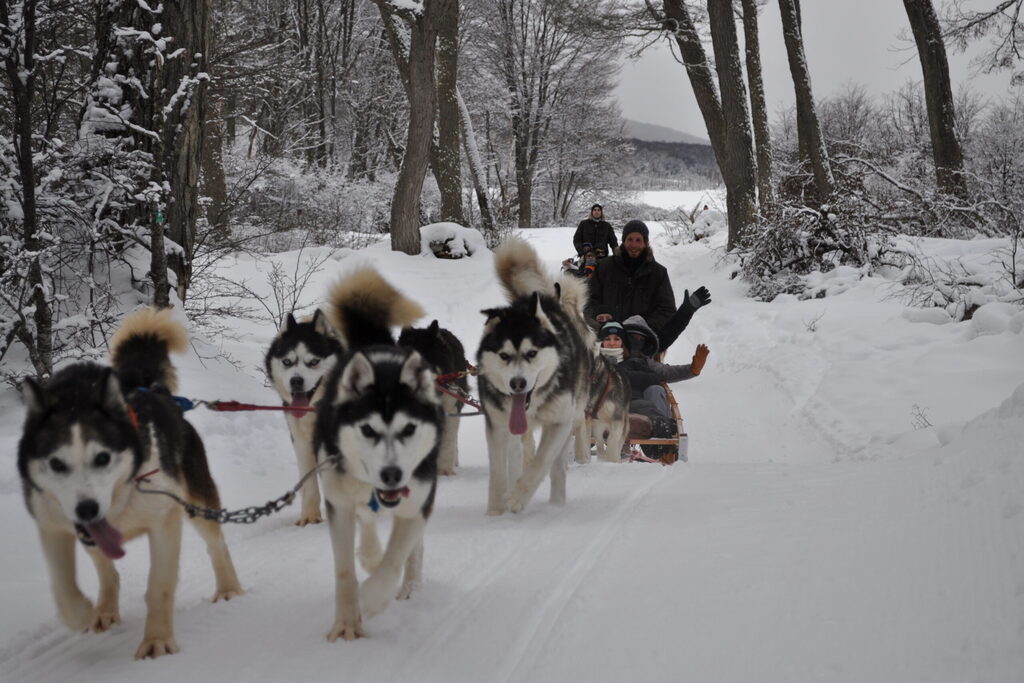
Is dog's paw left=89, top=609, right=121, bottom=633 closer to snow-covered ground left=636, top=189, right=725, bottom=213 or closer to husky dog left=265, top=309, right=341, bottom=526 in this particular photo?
husky dog left=265, top=309, right=341, bottom=526

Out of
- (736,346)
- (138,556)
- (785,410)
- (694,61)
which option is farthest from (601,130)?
(138,556)

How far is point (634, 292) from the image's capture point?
273 inches

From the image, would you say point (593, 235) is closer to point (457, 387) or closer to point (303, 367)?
point (457, 387)

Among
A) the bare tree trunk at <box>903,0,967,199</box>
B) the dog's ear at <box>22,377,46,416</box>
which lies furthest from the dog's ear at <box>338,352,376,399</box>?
the bare tree trunk at <box>903,0,967,199</box>

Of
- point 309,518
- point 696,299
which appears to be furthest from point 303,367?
point 696,299

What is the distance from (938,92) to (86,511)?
12.6 meters

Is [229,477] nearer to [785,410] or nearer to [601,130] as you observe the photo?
[785,410]

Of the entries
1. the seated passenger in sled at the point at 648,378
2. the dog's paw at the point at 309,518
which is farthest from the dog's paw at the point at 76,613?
the seated passenger in sled at the point at 648,378

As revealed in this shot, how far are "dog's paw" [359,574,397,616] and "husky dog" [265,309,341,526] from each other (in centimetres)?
153

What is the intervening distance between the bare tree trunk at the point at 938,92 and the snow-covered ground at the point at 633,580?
273 inches

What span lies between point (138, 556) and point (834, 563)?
9.92 ft

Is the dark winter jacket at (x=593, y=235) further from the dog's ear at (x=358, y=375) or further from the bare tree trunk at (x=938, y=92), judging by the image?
the dog's ear at (x=358, y=375)

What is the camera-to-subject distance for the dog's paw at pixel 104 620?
2.63m

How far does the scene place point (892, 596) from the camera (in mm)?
2357
